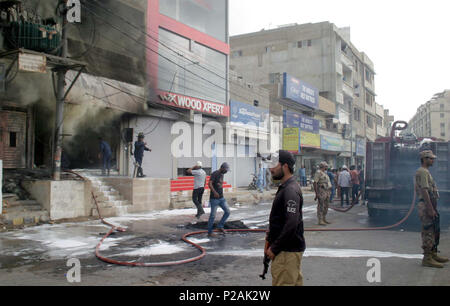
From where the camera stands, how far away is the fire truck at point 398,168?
10.4m

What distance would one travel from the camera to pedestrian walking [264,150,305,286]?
338 centimetres

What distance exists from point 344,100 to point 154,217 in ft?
125

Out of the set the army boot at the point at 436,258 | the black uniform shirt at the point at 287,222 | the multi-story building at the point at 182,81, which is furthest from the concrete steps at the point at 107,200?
the black uniform shirt at the point at 287,222

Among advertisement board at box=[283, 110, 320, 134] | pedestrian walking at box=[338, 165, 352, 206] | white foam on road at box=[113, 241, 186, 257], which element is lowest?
white foam on road at box=[113, 241, 186, 257]

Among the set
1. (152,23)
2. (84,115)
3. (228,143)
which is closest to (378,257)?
(84,115)

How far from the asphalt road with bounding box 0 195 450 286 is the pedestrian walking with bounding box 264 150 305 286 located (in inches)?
70.5

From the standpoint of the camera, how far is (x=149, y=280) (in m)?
5.20

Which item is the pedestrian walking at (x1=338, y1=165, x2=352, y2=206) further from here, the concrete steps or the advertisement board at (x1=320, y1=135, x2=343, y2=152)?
the advertisement board at (x1=320, y1=135, x2=343, y2=152)

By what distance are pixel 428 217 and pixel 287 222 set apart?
3.82 m

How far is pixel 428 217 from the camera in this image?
604 centimetres

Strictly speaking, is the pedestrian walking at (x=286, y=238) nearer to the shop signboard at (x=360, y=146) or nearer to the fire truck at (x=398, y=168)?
the fire truck at (x=398, y=168)

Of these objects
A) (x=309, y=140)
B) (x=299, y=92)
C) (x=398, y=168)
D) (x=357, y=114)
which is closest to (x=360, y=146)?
(x=357, y=114)

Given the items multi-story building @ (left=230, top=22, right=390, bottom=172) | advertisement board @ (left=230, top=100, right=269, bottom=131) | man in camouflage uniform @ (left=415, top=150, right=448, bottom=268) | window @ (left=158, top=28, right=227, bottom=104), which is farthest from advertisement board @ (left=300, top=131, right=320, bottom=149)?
man in camouflage uniform @ (left=415, top=150, right=448, bottom=268)
